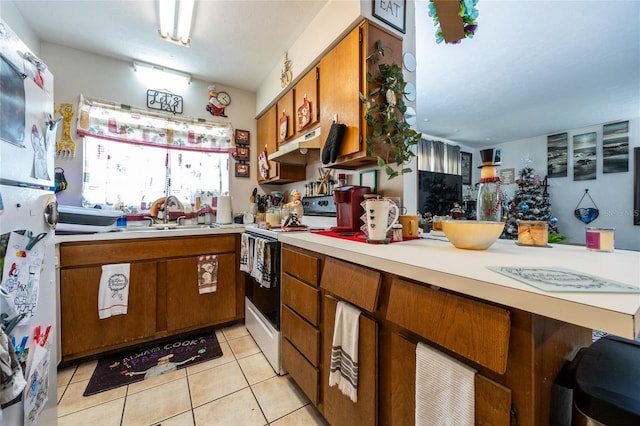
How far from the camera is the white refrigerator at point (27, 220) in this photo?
65 centimetres

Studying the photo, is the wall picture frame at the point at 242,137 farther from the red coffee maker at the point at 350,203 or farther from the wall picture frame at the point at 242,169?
the red coffee maker at the point at 350,203

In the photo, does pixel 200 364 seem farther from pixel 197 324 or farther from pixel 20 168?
pixel 20 168

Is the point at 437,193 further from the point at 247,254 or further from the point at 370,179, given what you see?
the point at 247,254

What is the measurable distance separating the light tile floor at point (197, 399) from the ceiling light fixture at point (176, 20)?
255 cm

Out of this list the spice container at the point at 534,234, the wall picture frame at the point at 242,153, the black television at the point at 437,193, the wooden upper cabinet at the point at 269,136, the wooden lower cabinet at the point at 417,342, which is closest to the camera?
the wooden lower cabinet at the point at 417,342

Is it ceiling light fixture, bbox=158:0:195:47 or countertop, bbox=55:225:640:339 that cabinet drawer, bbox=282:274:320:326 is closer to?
countertop, bbox=55:225:640:339

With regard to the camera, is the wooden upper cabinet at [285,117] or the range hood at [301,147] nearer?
the range hood at [301,147]

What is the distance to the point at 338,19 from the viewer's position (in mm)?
1597

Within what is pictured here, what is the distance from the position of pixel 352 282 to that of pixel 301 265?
0.41 meters

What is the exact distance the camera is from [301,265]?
125cm

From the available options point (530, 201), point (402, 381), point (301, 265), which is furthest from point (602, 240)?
point (530, 201)

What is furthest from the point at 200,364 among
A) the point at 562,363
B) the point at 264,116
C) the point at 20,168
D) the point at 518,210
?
the point at 518,210

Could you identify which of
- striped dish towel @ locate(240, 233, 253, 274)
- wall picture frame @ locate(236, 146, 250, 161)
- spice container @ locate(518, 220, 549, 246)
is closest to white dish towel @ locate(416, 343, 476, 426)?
spice container @ locate(518, 220, 549, 246)

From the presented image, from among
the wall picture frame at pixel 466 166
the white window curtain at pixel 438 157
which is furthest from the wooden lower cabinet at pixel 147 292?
the wall picture frame at pixel 466 166
